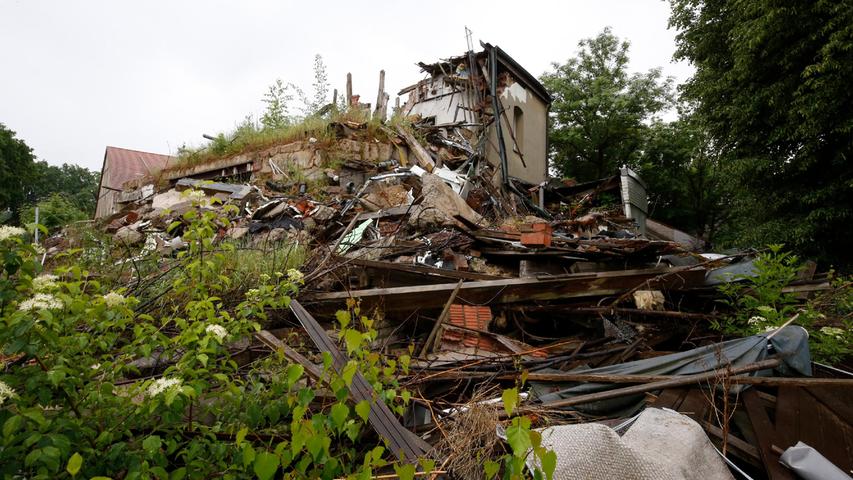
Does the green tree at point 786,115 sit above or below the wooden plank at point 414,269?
above

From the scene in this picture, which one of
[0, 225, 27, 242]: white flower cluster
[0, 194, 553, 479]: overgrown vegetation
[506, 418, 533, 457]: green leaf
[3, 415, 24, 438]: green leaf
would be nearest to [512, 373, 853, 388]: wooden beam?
[0, 194, 553, 479]: overgrown vegetation

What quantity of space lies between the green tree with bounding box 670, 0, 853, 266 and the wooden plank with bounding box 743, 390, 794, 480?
7855 mm

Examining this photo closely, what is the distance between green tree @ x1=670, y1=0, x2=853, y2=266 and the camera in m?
7.41

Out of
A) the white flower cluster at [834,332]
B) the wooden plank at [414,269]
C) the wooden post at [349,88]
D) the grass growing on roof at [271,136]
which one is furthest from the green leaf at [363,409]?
the wooden post at [349,88]

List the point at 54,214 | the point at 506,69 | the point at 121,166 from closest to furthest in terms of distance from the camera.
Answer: the point at 54,214, the point at 506,69, the point at 121,166

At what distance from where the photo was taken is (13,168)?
26.0 metres

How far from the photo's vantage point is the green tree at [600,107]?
19859 millimetres

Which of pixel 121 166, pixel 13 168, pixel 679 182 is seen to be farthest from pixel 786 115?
pixel 13 168

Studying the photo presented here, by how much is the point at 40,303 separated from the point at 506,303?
381 cm

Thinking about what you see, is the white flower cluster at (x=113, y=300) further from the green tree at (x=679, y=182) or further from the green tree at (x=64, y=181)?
the green tree at (x=64, y=181)

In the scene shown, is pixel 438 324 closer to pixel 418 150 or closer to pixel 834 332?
pixel 834 332

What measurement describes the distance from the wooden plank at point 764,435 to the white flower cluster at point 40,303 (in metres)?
3.37

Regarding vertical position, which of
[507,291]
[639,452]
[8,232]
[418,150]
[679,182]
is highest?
[418,150]

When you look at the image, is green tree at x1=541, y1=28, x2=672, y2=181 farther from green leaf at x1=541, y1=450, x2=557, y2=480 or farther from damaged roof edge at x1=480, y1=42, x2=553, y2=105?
green leaf at x1=541, y1=450, x2=557, y2=480
